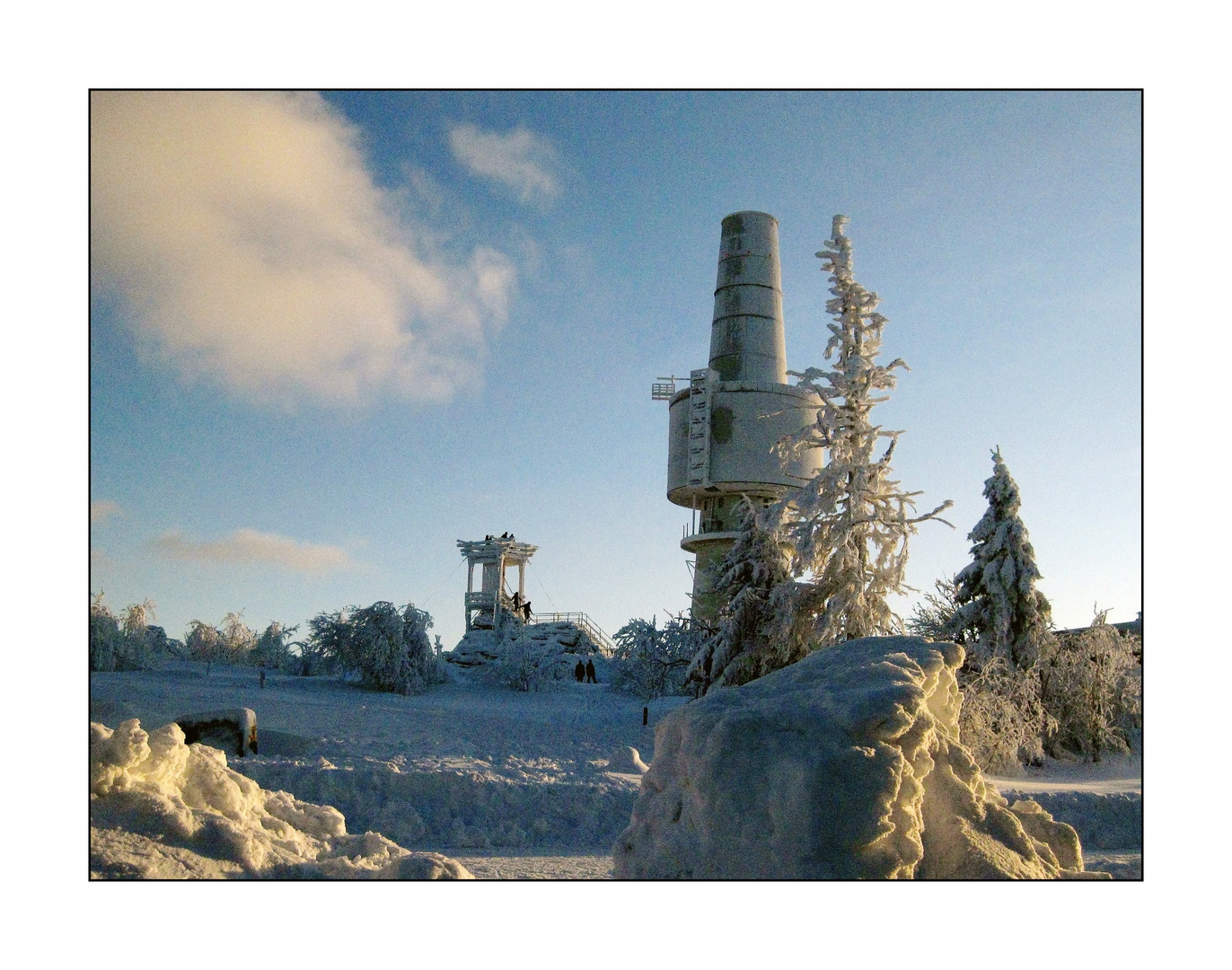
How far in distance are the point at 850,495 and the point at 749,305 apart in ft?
52.2

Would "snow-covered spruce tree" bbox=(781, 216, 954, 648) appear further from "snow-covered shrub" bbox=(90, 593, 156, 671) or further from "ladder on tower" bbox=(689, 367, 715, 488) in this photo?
"snow-covered shrub" bbox=(90, 593, 156, 671)

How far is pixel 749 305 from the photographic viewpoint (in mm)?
33344

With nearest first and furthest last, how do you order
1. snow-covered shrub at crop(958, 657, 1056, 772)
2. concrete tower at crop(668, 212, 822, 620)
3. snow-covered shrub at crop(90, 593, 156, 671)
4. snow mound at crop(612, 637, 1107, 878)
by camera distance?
snow mound at crop(612, 637, 1107, 878), snow-covered shrub at crop(958, 657, 1056, 772), snow-covered shrub at crop(90, 593, 156, 671), concrete tower at crop(668, 212, 822, 620)

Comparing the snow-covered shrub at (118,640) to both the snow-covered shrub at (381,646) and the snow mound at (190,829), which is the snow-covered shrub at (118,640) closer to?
the snow-covered shrub at (381,646)

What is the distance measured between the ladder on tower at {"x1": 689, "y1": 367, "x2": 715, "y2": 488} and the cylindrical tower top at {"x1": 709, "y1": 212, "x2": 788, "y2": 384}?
0.70 metres

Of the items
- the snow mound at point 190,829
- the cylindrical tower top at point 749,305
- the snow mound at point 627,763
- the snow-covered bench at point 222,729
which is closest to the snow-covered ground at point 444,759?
the snow-covered bench at point 222,729

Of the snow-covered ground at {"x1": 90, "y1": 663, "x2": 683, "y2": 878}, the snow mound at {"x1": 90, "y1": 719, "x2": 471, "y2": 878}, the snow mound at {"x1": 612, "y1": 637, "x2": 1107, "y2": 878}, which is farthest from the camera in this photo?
the snow-covered ground at {"x1": 90, "y1": 663, "x2": 683, "y2": 878}

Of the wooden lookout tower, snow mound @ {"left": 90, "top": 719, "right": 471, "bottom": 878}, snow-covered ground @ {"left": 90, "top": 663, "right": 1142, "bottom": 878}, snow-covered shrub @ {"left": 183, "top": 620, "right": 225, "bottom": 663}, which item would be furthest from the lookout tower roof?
snow mound @ {"left": 90, "top": 719, "right": 471, "bottom": 878}

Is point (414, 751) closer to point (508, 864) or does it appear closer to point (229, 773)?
point (508, 864)

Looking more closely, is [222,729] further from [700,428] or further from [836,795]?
[700,428]

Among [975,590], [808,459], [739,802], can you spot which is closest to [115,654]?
[808,459]

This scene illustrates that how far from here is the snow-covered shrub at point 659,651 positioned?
2955cm

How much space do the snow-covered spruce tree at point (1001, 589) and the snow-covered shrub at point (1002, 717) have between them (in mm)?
968

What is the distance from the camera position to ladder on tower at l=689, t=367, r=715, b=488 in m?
32.3
